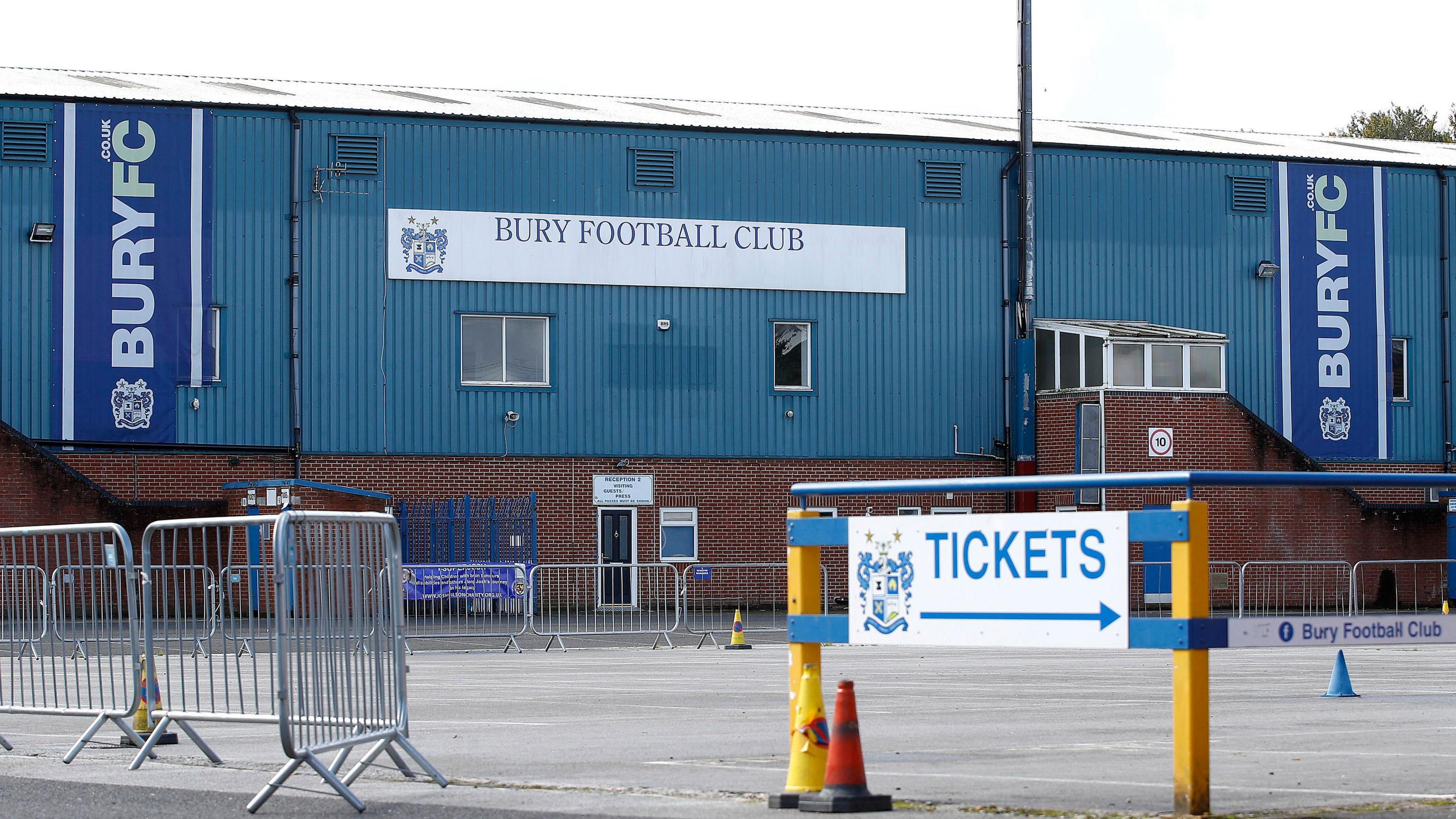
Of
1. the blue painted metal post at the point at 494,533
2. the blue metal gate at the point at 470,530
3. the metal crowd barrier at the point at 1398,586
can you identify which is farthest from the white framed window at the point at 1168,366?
the blue painted metal post at the point at 494,533

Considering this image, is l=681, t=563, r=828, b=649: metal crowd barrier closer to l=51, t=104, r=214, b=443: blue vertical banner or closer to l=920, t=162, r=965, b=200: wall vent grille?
l=920, t=162, r=965, b=200: wall vent grille

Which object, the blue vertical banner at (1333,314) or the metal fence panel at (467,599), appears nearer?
the metal fence panel at (467,599)

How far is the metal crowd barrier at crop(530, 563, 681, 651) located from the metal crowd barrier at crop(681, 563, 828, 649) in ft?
1.36

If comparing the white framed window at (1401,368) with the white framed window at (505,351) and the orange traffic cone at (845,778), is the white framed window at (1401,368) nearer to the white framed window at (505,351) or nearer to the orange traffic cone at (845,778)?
the white framed window at (505,351)

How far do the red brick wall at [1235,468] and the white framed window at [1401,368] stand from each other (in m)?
3.36

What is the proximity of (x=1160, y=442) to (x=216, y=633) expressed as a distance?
70.3 feet

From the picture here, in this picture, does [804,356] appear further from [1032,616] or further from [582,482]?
[1032,616]

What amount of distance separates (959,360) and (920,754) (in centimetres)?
2661

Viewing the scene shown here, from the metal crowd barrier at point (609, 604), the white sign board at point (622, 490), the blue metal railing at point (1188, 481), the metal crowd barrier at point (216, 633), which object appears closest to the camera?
the blue metal railing at point (1188, 481)

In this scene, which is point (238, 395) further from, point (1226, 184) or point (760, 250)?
point (1226, 184)

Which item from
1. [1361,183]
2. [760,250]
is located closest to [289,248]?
[760,250]

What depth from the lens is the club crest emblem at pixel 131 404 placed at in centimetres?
3206

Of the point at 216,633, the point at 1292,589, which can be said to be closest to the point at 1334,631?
the point at 216,633

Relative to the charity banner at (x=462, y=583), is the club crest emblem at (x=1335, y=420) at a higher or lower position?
higher
